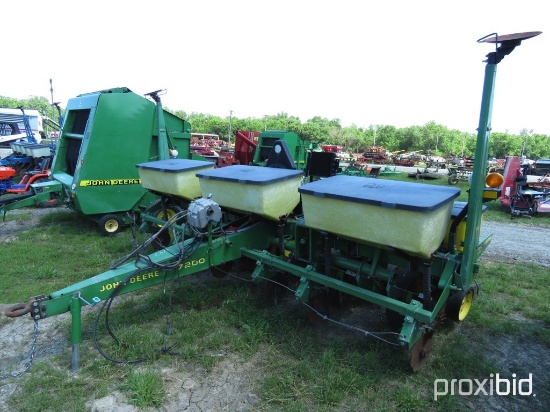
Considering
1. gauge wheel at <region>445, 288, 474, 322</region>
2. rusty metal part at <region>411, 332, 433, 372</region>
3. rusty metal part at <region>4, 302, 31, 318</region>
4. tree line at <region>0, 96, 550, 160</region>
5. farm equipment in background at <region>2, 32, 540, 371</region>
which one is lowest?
rusty metal part at <region>411, 332, 433, 372</region>

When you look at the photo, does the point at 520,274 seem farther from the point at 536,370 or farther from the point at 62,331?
the point at 62,331

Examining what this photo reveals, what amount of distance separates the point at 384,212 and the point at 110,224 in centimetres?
510

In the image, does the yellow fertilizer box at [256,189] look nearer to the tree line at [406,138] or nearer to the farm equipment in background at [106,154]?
the farm equipment in background at [106,154]

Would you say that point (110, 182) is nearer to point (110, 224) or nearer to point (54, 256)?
point (110, 224)

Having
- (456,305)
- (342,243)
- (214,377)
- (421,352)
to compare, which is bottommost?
(214,377)

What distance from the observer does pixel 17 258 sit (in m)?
5.09

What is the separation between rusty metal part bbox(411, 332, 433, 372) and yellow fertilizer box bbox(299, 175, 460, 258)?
745 millimetres

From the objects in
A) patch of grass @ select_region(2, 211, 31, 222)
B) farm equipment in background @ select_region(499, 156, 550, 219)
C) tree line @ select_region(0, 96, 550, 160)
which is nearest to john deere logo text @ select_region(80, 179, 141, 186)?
patch of grass @ select_region(2, 211, 31, 222)

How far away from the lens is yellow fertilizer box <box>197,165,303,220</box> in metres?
3.24

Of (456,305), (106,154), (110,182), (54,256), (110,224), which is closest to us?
(456,305)

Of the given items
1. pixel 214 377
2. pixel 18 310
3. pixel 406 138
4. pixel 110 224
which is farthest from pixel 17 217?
pixel 406 138

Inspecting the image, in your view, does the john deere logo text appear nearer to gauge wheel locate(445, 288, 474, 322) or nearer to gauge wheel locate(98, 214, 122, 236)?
gauge wheel locate(98, 214, 122, 236)

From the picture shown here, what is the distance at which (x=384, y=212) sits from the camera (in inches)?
95.7

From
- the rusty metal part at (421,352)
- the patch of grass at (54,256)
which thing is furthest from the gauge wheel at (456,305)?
the patch of grass at (54,256)
